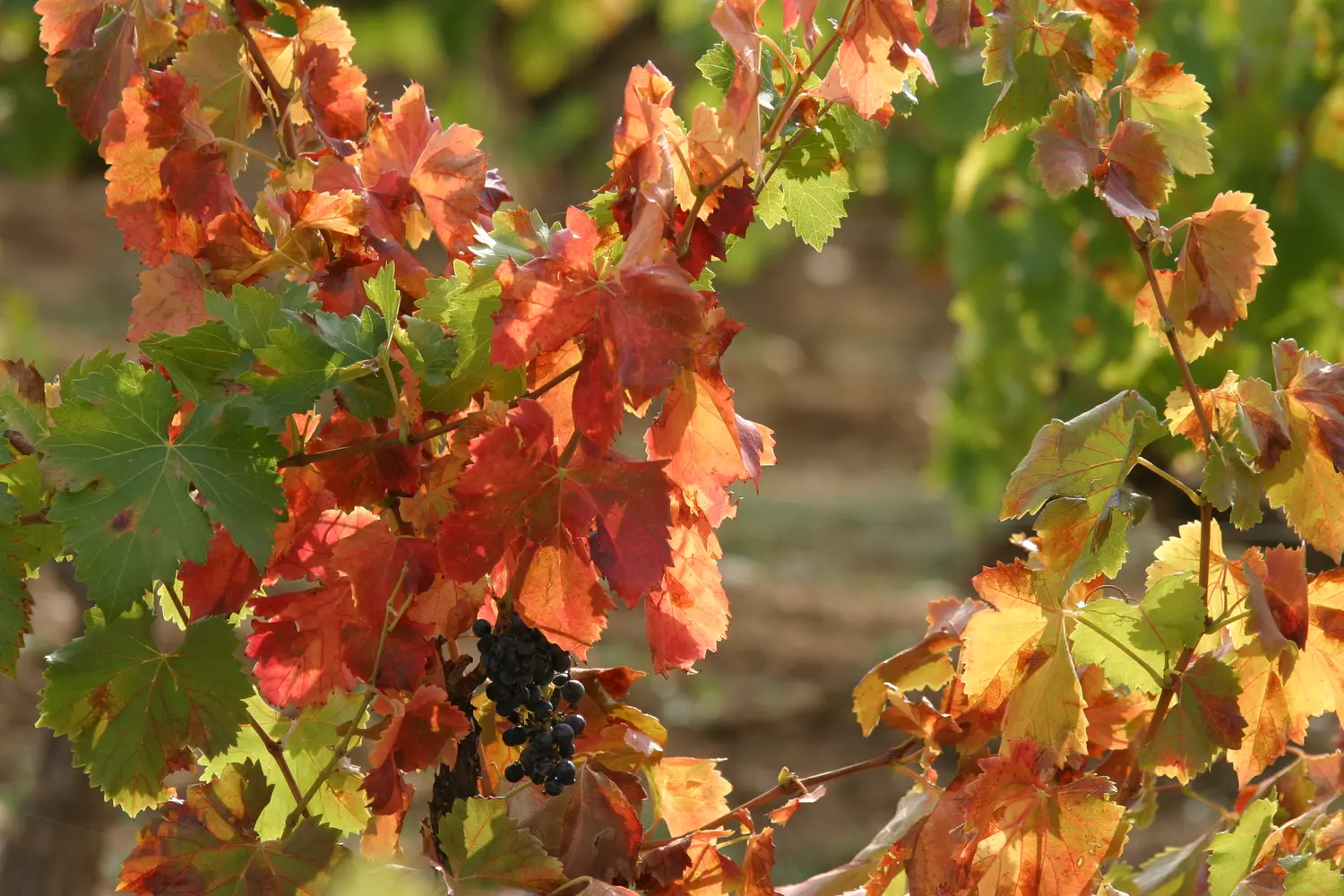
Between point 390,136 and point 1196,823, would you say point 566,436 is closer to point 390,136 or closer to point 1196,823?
point 390,136

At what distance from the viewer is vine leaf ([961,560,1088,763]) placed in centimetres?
90

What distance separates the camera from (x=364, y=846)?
975 millimetres

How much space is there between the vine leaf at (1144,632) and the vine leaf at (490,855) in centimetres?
37

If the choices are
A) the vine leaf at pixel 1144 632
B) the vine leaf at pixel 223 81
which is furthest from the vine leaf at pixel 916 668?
the vine leaf at pixel 223 81

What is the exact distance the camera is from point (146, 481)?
0.78 m

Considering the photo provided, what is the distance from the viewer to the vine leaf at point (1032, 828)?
34.4 inches

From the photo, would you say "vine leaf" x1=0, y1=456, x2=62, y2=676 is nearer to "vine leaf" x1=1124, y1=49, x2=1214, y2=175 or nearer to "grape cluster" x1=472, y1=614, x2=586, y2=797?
"grape cluster" x1=472, y1=614, x2=586, y2=797

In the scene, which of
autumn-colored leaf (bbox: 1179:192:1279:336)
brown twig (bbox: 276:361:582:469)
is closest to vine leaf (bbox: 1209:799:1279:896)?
autumn-colored leaf (bbox: 1179:192:1279:336)

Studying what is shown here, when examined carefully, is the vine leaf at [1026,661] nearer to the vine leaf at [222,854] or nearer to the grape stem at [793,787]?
the grape stem at [793,787]

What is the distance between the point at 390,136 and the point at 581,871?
494 mm

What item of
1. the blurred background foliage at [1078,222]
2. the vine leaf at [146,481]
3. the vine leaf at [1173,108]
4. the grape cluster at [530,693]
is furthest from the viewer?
the blurred background foliage at [1078,222]

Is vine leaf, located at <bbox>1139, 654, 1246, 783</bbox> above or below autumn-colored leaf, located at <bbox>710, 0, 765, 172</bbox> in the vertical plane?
below

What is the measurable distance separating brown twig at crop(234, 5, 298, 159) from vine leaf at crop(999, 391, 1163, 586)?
54 centimetres

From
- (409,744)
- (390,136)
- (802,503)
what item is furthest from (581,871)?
(802,503)
